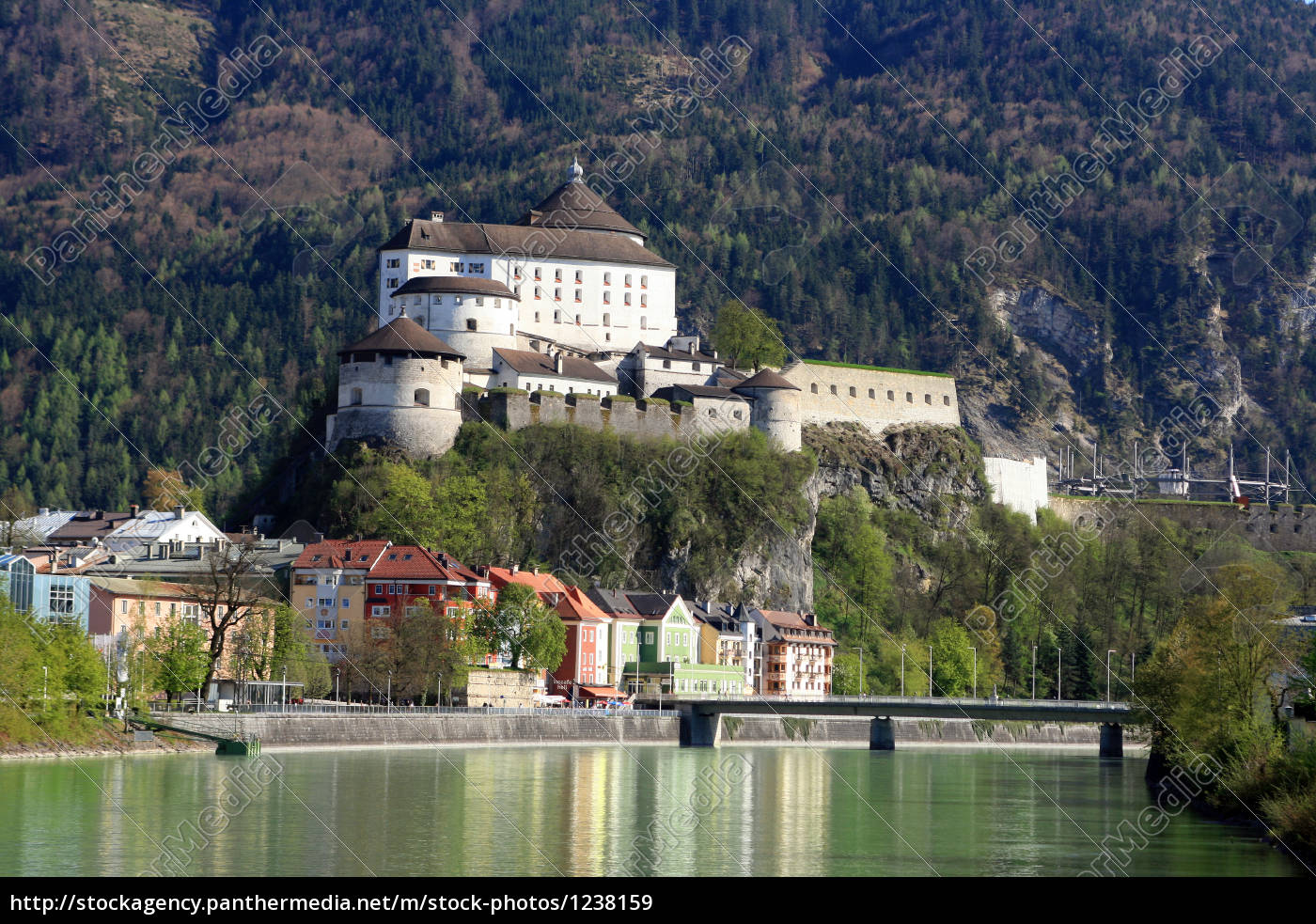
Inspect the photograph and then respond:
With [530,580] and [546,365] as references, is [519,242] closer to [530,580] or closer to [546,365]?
[546,365]

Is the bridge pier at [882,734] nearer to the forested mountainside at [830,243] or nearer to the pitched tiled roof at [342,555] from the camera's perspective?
the pitched tiled roof at [342,555]

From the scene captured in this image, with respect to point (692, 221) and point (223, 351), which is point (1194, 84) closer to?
point (692, 221)

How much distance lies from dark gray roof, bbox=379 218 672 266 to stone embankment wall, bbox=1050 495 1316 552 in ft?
90.9

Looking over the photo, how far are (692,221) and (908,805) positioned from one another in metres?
114

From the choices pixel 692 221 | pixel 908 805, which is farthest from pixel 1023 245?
pixel 908 805

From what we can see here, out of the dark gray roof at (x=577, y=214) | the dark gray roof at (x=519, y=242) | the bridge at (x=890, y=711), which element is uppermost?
the dark gray roof at (x=577, y=214)

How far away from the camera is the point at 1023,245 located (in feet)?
522

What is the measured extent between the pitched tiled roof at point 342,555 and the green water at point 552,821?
17967 mm

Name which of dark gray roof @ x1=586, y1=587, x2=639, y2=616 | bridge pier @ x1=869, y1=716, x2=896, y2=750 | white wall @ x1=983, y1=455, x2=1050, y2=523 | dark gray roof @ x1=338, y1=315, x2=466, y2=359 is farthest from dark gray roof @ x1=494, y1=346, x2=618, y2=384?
white wall @ x1=983, y1=455, x2=1050, y2=523

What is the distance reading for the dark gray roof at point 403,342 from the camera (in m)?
82.6

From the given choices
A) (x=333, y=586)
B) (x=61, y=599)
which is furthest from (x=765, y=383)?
(x=61, y=599)

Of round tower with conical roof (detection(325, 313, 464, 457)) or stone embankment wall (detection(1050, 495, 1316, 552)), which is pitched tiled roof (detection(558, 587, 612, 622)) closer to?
round tower with conical roof (detection(325, 313, 464, 457))

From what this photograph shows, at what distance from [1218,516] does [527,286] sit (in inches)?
1720

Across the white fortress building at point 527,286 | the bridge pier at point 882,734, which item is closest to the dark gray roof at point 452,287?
the white fortress building at point 527,286
